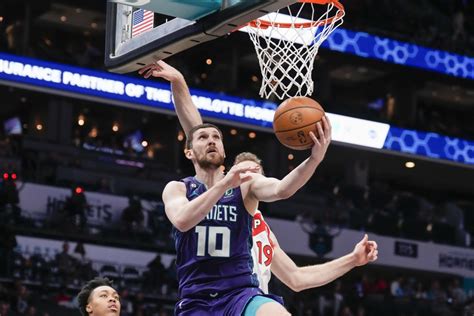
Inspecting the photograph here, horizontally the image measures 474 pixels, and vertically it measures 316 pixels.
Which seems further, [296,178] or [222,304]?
[222,304]

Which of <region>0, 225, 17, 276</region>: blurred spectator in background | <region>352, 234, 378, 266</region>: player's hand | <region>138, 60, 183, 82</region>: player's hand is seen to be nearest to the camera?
<region>352, 234, 378, 266</region>: player's hand

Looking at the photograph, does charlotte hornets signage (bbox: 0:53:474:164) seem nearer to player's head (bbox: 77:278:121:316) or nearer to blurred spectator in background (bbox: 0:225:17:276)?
blurred spectator in background (bbox: 0:225:17:276)

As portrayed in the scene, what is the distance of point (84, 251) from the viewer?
66.4ft

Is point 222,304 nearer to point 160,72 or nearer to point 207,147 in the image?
point 207,147

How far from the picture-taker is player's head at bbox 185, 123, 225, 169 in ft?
20.2

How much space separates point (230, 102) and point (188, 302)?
1954 cm

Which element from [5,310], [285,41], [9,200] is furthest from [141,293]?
[285,41]

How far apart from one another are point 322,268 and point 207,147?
133cm

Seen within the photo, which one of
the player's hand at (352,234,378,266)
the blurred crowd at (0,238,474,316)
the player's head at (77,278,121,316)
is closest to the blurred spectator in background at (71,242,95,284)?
the blurred crowd at (0,238,474,316)

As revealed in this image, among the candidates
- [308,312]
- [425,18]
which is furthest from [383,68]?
[308,312]

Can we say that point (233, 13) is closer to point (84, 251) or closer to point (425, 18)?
point (84, 251)

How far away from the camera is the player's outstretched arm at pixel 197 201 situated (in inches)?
218

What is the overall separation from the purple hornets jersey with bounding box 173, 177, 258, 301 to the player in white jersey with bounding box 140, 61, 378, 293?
80cm

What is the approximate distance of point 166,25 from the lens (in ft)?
20.9
